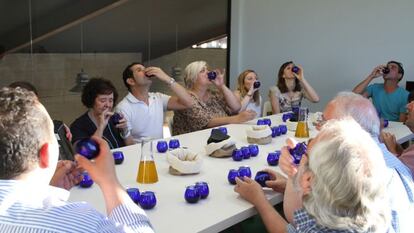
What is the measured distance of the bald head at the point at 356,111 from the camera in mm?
1979

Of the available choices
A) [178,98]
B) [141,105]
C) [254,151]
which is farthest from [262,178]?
[178,98]

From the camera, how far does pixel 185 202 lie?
177 cm

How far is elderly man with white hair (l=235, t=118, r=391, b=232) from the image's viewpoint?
1.17 metres

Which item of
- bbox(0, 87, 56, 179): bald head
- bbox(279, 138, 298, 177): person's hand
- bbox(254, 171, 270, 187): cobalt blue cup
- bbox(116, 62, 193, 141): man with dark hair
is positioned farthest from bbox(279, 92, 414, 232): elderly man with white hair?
bbox(116, 62, 193, 141): man with dark hair

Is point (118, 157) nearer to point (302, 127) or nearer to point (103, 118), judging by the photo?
point (103, 118)

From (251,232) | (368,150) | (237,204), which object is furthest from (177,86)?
(368,150)

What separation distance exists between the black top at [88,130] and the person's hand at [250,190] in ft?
3.82

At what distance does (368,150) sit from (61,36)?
3.65 meters

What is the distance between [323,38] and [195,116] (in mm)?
2335

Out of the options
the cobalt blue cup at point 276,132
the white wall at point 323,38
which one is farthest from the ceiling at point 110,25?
the cobalt blue cup at point 276,132

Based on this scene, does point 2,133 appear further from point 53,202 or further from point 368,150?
point 368,150

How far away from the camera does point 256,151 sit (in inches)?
97.0

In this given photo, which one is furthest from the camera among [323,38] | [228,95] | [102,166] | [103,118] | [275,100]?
[323,38]

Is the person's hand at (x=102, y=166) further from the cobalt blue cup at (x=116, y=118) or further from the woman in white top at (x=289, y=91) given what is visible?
the woman in white top at (x=289, y=91)
